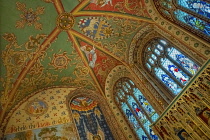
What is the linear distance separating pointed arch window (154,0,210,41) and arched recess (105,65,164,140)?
2516 mm

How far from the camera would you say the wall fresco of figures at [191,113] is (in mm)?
5367

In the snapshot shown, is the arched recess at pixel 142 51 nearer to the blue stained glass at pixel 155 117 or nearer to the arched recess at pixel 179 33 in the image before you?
the arched recess at pixel 179 33

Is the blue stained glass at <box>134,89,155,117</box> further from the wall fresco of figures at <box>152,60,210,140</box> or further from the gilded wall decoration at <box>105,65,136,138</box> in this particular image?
the wall fresco of figures at <box>152,60,210,140</box>

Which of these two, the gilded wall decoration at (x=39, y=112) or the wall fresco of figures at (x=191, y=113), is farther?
the gilded wall decoration at (x=39, y=112)

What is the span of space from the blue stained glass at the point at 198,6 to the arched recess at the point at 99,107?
5178 mm

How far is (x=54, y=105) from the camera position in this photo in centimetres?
963

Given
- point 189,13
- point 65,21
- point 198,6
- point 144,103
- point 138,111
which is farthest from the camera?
point 65,21

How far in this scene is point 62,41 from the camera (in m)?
9.31

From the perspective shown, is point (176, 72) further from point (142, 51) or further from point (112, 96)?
point (112, 96)

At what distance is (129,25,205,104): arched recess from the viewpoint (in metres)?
6.64

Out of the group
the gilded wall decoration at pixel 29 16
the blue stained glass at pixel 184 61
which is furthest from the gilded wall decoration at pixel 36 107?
the blue stained glass at pixel 184 61

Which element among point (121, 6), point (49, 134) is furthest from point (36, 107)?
point (121, 6)

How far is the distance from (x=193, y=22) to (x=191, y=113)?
2809 mm

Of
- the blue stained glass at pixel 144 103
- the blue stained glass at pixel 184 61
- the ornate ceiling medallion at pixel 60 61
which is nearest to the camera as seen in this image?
the blue stained glass at pixel 184 61
